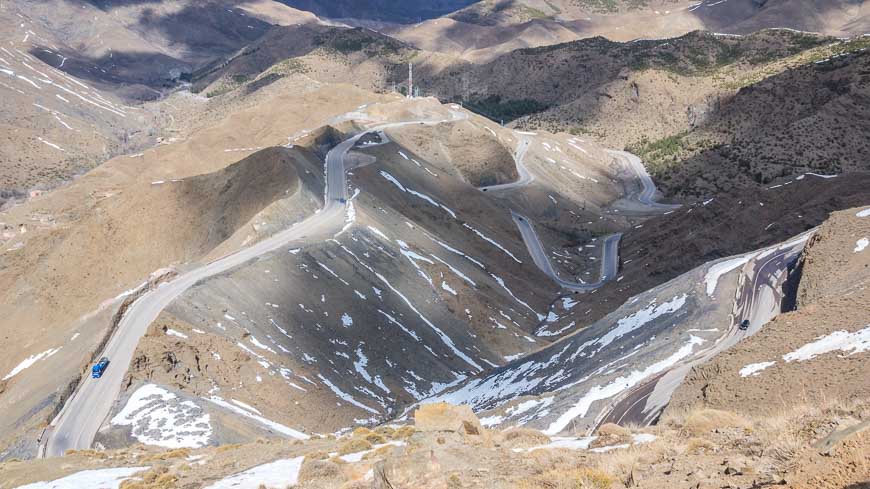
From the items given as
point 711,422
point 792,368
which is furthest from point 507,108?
point 711,422

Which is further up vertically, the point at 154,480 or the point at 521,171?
the point at 154,480

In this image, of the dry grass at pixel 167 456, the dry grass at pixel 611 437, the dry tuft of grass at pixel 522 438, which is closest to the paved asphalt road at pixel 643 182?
the dry grass at pixel 167 456

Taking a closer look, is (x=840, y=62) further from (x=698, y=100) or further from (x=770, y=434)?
(x=770, y=434)

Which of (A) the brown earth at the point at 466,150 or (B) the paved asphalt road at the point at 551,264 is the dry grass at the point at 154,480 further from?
(A) the brown earth at the point at 466,150

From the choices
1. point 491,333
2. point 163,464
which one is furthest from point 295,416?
point 491,333

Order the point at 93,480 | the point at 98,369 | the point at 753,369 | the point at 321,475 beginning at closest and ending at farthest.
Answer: the point at 321,475
the point at 93,480
the point at 753,369
the point at 98,369

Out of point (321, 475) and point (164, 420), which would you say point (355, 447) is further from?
point (164, 420)

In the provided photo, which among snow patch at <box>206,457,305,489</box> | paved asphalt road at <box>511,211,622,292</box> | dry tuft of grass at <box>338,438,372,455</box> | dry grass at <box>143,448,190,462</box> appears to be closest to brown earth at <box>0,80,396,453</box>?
dry grass at <box>143,448,190,462</box>
